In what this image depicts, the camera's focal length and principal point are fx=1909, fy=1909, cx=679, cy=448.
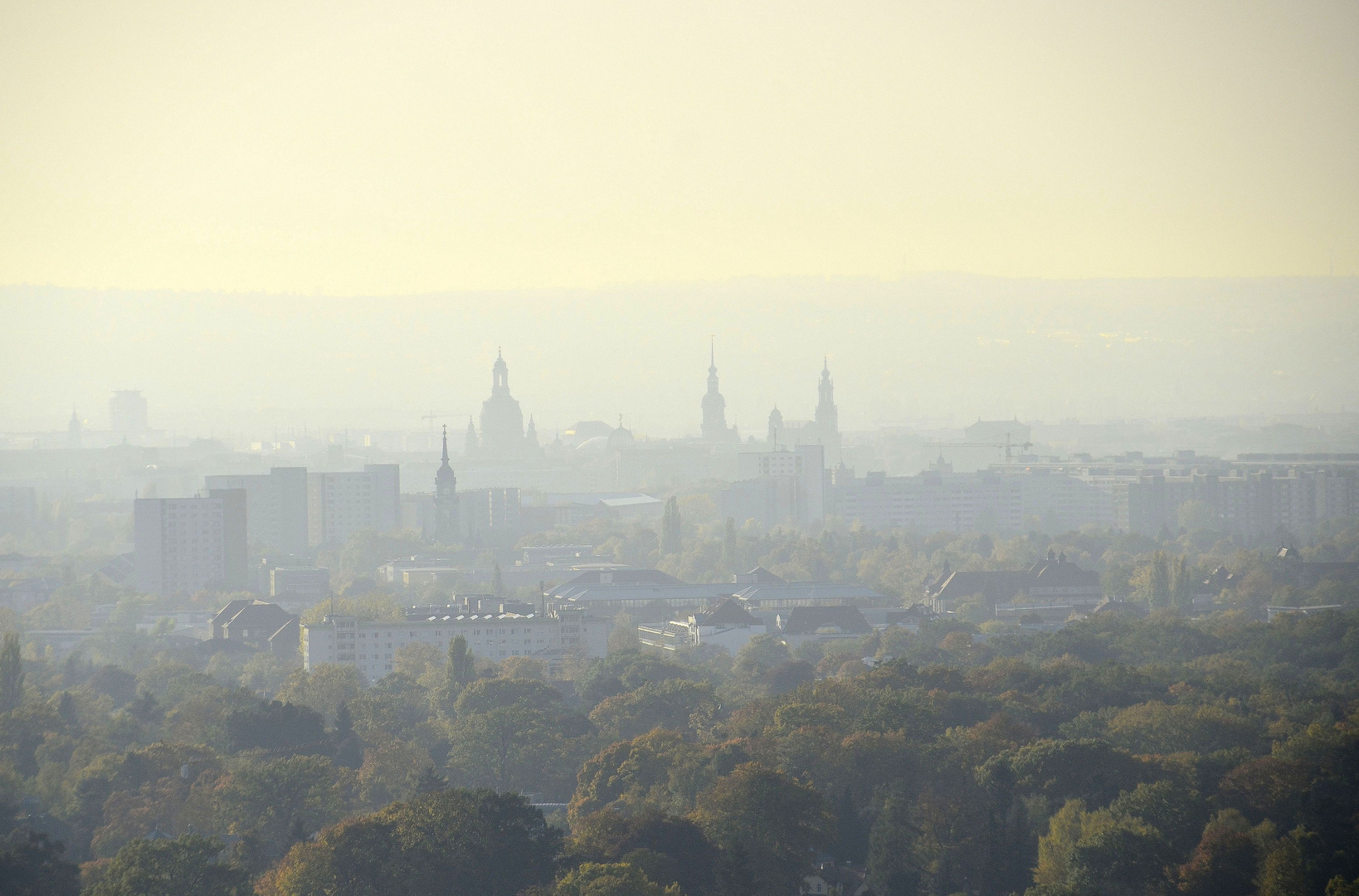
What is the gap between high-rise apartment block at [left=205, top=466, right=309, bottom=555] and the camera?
125 m

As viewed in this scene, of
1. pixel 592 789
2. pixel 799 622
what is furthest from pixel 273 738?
pixel 799 622

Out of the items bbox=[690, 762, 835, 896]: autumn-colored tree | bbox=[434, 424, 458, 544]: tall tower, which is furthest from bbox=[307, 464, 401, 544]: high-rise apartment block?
bbox=[690, 762, 835, 896]: autumn-colored tree

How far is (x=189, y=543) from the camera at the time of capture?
102m

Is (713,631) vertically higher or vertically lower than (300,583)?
lower

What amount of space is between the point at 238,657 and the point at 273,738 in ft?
81.7

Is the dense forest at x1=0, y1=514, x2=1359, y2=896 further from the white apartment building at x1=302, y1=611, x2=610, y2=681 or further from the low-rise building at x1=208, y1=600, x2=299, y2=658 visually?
the low-rise building at x1=208, y1=600, x2=299, y2=658

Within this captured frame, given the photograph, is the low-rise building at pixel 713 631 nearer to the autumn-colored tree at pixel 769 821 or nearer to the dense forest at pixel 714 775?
the dense forest at pixel 714 775

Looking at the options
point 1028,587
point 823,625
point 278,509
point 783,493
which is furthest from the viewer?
point 783,493

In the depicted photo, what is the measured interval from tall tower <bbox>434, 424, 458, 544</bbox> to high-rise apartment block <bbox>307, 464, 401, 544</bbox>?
27.9 ft

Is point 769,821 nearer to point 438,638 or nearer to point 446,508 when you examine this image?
point 438,638

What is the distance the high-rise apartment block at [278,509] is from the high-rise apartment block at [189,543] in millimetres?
21949

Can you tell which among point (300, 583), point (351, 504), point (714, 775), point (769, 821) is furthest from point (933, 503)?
point (769, 821)

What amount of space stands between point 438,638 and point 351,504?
2681 inches

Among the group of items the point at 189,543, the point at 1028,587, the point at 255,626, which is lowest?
the point at 255,626
